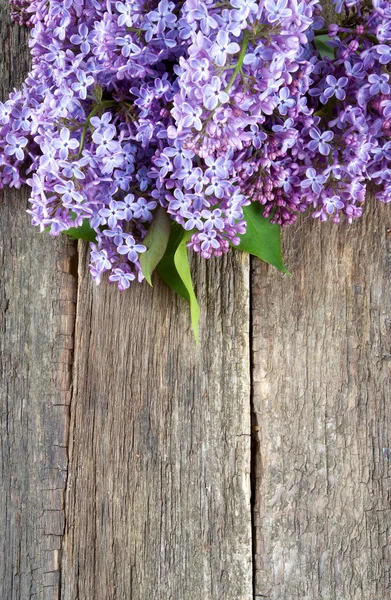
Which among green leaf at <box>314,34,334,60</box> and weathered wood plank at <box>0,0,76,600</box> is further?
weathered wood plank at <box>0,0,76,600</box>

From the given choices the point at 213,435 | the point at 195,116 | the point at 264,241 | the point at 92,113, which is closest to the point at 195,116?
the point at 195,116

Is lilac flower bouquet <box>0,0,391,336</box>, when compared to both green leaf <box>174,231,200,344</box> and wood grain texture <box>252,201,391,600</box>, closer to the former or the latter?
green leaf <box>174,231,200,344</box>

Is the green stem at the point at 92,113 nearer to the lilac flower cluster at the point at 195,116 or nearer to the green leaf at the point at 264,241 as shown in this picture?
the lilac flower cluster at the point at 195,116

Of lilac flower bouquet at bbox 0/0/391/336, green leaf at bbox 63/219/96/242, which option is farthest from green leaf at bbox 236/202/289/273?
green leaf at bbox 63/219/96/242

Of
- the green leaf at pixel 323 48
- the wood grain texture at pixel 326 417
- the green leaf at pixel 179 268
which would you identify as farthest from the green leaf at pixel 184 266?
the green leaf at pixel 323 48

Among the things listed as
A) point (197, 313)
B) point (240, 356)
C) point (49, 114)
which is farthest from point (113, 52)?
point (240, 356)

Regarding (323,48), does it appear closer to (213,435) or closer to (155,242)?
(155,242)
